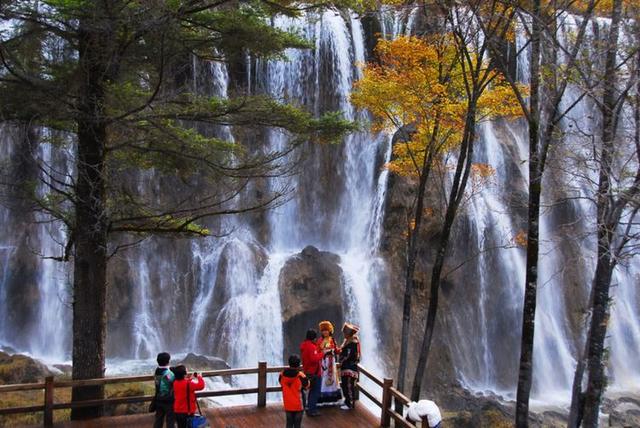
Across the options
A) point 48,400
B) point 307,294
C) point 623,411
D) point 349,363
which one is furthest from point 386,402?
point 623,411

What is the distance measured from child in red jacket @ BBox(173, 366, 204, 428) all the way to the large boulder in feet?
39.7

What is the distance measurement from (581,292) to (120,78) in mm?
21798

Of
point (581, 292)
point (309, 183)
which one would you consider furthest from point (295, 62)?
point (581, 292)

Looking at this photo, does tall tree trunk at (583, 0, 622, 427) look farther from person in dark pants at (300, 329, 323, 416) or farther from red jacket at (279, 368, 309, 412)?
red jacket at (279, 368, 309, 412)

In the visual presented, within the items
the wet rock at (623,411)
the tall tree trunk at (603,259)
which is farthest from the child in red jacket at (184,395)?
the wet rock at (623,411)

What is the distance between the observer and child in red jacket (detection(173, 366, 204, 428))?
7617 millimetres

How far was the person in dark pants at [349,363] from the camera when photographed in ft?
29.7

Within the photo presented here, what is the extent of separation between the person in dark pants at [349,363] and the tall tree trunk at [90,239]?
12.2 feet

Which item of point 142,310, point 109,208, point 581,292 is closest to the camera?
point 109,208

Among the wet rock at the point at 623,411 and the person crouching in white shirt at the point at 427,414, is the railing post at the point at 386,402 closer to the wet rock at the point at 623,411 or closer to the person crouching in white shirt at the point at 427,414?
the person crouching in white shirt at the point at 427,414

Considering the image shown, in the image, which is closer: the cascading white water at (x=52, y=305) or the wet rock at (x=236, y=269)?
the cascading white water at (x=52, y=305)

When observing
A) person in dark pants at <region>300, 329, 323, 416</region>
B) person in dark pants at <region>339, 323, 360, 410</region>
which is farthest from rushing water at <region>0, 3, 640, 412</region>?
person in dark pants at <region>300, 329, 323, 416</region>

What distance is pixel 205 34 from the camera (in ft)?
30.4

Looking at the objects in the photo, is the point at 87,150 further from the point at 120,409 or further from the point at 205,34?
the point at 120,409
